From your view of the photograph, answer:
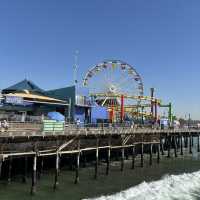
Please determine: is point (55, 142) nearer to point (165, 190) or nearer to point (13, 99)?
point (165, 190)

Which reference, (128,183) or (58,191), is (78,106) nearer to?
(128,183)

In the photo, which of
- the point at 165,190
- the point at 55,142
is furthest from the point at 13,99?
the point at 165,190

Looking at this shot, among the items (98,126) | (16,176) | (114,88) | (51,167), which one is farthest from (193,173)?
(114,88)

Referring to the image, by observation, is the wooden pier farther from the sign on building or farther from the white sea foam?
the sign on building

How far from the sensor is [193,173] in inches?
1527

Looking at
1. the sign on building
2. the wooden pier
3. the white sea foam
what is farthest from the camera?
the sign on building

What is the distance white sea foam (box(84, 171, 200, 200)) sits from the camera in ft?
89.8

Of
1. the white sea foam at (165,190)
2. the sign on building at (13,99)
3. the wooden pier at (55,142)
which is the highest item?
the sign on building at (13,99)

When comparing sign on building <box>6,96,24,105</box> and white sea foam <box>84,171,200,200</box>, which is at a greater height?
sign on building <box>6,96,24,105</box>

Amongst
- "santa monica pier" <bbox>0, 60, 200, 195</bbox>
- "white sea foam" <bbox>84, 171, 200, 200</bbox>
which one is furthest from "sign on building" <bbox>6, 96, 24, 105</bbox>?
"white sea foam" <bbox>84, 171, 200, 200</bbox>

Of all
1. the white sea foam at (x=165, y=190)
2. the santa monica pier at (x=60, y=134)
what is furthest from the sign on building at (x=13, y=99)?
the white sea foam at (x=165, y=190)

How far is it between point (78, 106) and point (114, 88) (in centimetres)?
3007

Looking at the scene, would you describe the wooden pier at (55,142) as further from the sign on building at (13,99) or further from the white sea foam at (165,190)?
the sign on building at (13,99)

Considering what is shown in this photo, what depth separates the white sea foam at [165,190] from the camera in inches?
1078
